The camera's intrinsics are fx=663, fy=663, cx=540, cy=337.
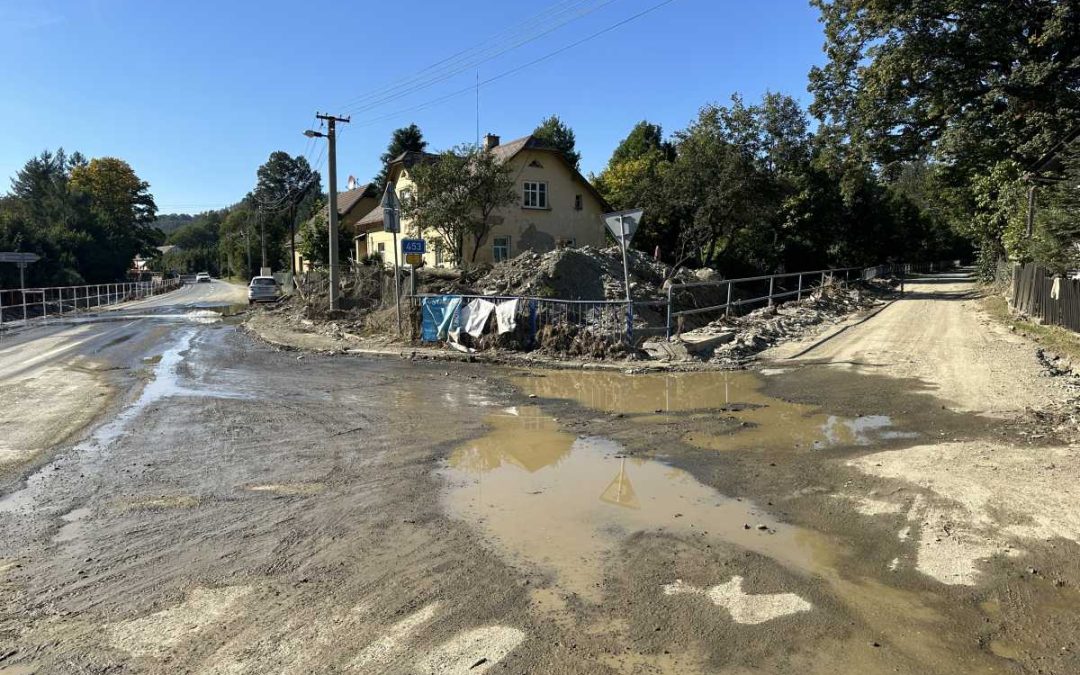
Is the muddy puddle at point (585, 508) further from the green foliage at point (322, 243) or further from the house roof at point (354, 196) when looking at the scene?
the house roof at point (354, 196)

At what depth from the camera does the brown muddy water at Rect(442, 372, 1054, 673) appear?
3844 millimetres

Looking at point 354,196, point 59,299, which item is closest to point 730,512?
point 59,299

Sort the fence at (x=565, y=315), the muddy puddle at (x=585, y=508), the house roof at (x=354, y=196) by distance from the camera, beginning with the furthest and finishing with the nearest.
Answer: the house roof at (x=354, y=196) → the fence at (x=565, y=315) → the muddy puddle at (x=585, y=508)

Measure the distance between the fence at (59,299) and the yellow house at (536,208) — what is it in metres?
17.2

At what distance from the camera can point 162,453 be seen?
25.8 ft

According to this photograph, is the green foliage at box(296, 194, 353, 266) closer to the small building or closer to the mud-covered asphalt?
the small building

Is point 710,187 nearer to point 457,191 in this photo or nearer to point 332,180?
point 457,191

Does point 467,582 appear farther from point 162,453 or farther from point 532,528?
point 162,453

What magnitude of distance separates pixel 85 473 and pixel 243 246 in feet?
329

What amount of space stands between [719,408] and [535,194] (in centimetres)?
2875

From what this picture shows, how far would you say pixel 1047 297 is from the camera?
16656mm

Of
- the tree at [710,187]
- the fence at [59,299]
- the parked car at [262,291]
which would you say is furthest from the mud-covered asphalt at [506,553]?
the parked car at [262,291]

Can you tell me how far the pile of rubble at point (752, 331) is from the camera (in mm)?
14242

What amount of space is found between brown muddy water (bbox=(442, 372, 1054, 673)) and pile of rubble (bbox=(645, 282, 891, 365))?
3071 millimetres
